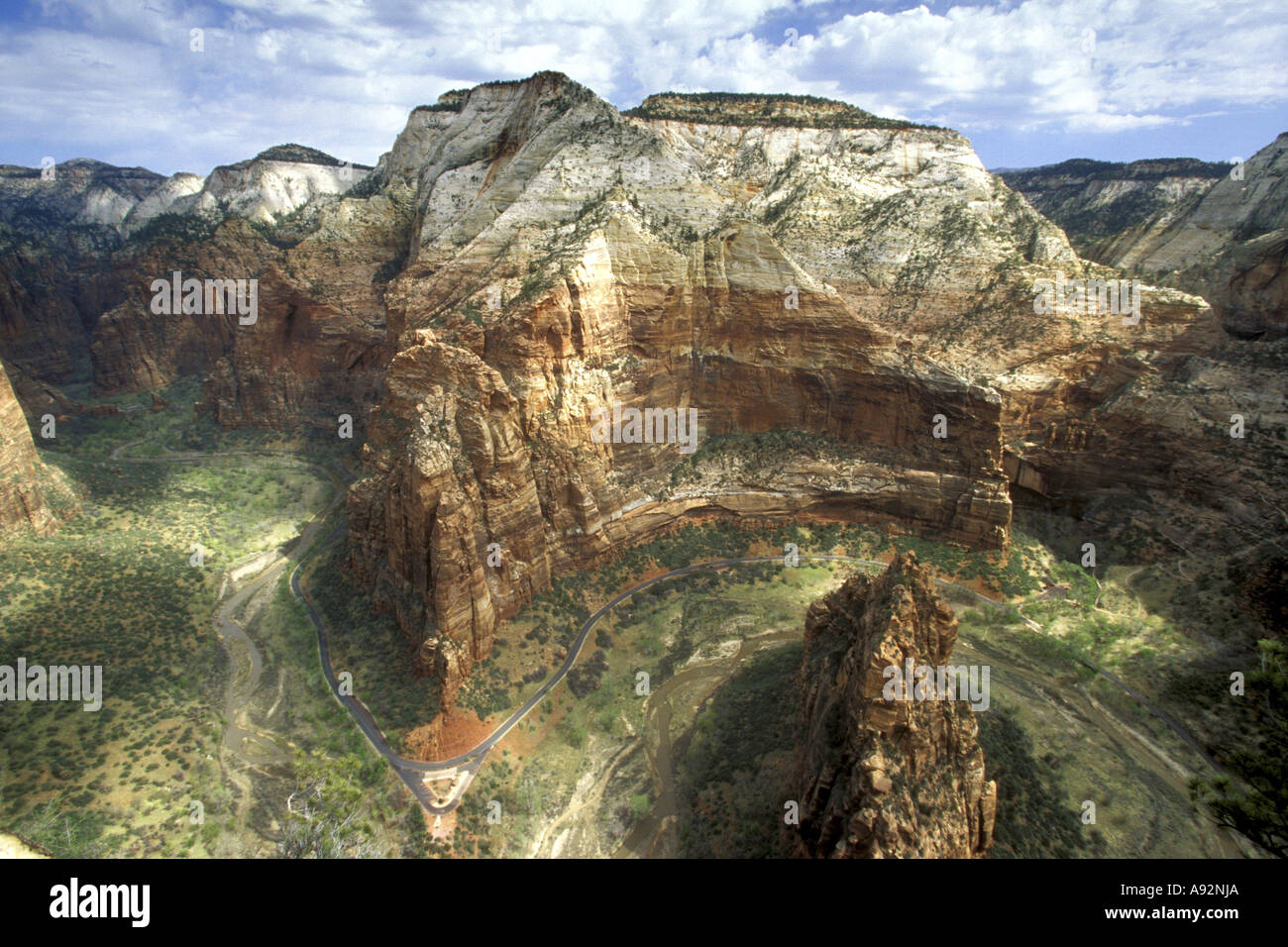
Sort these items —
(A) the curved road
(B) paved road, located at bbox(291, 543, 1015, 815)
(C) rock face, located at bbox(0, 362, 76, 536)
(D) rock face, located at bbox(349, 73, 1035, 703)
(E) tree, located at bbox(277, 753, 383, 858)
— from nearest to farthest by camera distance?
(E) tree, located at bbox(277, 753, 383, 858) → (B) paved road, located at bbox(291, 543, 1015, 815) → (A) the curved road → (D) rock face, located at bbox(349, 73, 1035, 703) → (C) rock face, located at bbox(0, 362, 76, 536)

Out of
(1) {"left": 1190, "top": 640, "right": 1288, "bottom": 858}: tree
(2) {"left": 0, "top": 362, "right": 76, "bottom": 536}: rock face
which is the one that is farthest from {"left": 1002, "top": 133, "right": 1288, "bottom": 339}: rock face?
(2) {"left": 0, "top": 362, "right": 76, "bottom": 536}: rock face

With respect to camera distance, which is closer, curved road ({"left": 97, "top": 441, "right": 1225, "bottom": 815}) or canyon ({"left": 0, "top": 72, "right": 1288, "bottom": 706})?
curved road ({"left": 97, "top": 441, "right": 1225, "bottom": 815})

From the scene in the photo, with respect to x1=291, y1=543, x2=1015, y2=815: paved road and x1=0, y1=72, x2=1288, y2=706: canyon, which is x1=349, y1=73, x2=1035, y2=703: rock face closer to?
x1=0, y1=72, x2=1288, y2=706: canyon

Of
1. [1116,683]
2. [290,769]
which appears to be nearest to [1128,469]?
[1116,683]

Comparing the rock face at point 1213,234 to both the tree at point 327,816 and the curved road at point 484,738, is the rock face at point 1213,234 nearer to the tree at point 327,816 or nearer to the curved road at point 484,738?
the curved road at point 484,738

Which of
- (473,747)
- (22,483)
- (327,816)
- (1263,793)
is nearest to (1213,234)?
(1263,793)

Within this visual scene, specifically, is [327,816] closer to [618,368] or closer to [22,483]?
[618,368]
